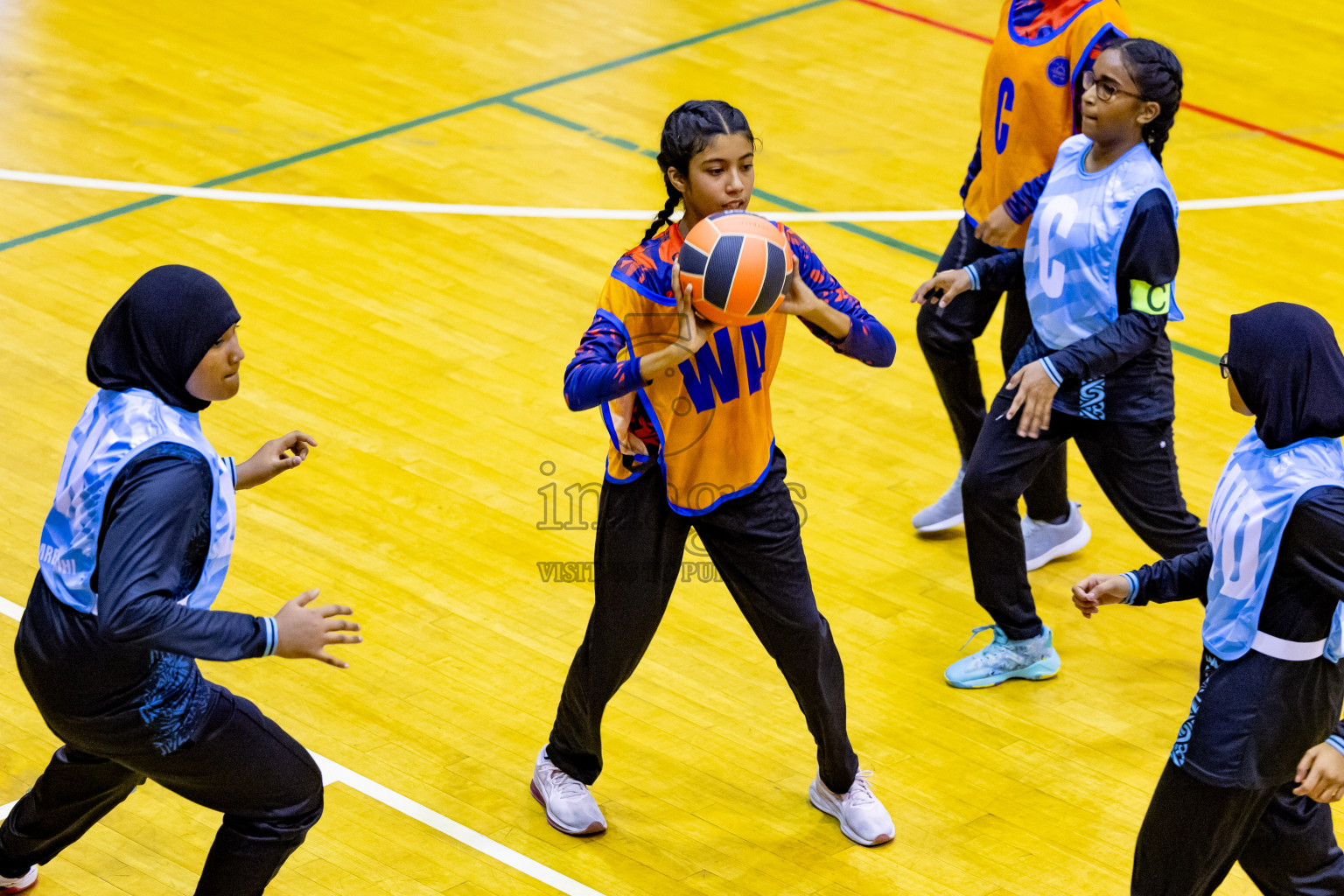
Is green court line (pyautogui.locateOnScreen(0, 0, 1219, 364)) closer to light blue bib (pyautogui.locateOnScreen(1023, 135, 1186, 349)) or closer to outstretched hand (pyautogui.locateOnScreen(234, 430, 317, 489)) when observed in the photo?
light blue bib (pyautogui.locateOnScreen(1023, 135, 1186, 349))

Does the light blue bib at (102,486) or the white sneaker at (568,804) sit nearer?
the light blue bib at (102,486)

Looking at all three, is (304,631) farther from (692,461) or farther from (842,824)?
(842,824)

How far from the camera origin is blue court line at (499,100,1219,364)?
8172 millimetres

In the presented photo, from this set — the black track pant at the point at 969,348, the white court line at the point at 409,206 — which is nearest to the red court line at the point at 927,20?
the white court line at the point at 409,206

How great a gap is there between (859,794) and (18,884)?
2.36 meters

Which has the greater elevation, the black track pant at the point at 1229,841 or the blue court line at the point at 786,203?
the black track pant at the point at 1229,841

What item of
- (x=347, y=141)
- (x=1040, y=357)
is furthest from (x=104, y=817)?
(x=347, y=141)

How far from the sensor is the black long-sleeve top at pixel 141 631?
3807mm

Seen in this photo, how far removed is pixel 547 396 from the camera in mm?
7559

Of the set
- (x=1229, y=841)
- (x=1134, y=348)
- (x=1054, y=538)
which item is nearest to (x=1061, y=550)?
(x=1054, y=538)

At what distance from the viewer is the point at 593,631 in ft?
16.4

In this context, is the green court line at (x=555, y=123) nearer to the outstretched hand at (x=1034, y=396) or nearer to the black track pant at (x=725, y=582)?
the outstretched hand at (x=1034, y=396)

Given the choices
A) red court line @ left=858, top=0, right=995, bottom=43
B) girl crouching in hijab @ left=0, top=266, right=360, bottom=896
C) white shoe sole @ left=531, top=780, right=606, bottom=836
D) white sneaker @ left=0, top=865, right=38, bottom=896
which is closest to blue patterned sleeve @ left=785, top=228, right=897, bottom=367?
girl crouching in hijab @ left=0, top=266, right=360, bottom=896

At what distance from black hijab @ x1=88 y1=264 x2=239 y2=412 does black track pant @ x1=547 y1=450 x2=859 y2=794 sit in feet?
4.27
